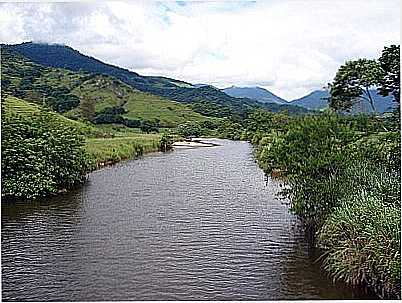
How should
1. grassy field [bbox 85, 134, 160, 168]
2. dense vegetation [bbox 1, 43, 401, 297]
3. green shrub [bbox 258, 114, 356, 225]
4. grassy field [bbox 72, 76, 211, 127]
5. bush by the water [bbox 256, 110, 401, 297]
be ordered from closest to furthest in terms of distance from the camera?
bush by the water [bbox 256, 110, 401, 297] → dense vegetation [bbox 1, 43, 401, 297] → green shrub [bbox 258, 114, 356, 225] → grassy field [bbox 85, 134, 160, 168] → grassy field [bbox 72, 76, 211, 127]

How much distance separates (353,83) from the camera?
Answer: 8852 mm

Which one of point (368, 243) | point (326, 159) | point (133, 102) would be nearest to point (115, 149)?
point (326, 159)

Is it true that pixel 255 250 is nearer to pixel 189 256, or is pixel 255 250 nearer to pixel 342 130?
pixel 189 256

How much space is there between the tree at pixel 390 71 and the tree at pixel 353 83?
0.28 feet

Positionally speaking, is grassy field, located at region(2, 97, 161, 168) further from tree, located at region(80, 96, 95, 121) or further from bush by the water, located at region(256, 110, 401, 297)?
bush by the water, located at region(256, 110, 401, 297)

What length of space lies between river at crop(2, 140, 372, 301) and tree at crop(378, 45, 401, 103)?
2504 mm

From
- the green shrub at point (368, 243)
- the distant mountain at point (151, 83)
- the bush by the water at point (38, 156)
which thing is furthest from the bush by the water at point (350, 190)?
the distant mountain at point (151, 83)

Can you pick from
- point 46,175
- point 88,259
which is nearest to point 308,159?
point 88,259

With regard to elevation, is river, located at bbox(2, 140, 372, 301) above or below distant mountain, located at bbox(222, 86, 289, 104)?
below

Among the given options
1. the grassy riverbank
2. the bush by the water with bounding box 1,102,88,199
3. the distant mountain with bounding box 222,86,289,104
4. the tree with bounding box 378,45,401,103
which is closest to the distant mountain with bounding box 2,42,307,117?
the distant mountain with bounding box 222,86,289,104

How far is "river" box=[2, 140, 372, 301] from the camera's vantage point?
6.27 metres

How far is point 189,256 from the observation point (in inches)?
296

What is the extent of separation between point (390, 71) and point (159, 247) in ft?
13.7

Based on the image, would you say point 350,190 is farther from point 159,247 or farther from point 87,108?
point 87,108
